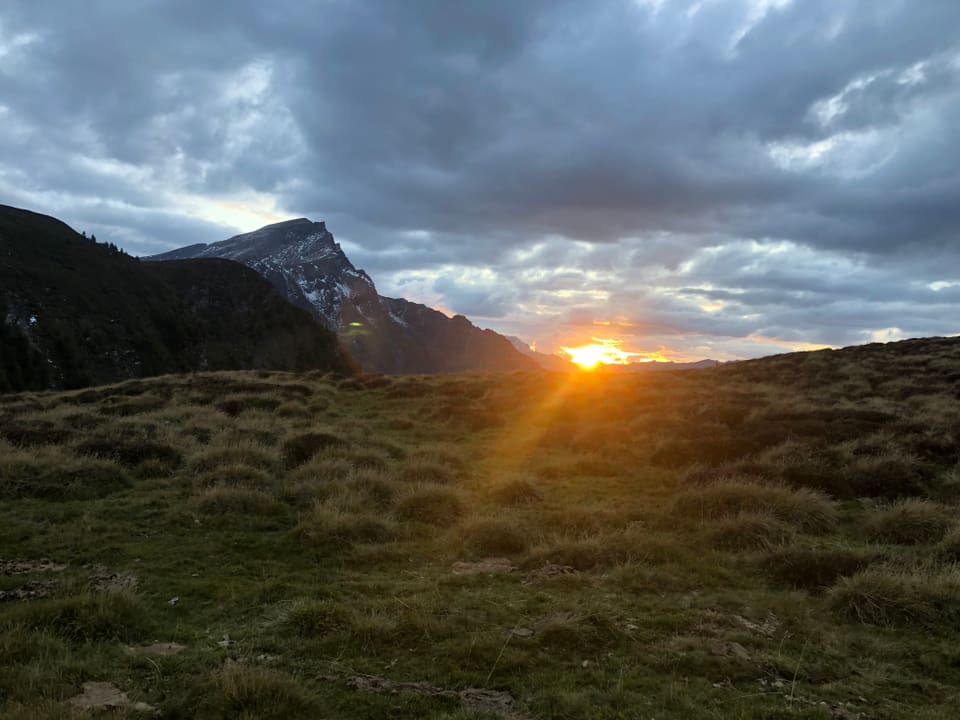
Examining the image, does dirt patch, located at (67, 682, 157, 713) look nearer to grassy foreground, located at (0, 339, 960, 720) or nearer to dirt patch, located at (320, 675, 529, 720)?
grassy foreground, located at (0, 339, 960, 720)

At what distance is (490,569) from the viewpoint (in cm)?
960

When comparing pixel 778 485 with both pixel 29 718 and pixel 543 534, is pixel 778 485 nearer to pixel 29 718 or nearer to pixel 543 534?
pixel 543 534

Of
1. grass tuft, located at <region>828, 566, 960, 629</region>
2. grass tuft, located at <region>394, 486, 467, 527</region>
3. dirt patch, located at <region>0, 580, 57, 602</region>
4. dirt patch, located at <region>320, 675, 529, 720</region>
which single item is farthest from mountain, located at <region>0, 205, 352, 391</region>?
grass tuft, located at <region>828, 566, 960, 629</region>

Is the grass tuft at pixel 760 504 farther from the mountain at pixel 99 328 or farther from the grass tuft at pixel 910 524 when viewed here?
the mountain at pixel 99 328

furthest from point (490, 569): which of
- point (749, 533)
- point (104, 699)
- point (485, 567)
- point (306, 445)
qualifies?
point (306, 445)

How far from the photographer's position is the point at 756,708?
5457 mm

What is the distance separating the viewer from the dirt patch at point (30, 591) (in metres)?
7.86

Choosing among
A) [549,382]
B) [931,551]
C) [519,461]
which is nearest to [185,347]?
[549,382]

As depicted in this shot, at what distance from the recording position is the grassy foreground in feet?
19.2

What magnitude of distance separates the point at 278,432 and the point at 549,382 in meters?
17.8

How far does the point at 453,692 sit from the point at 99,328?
543 feet

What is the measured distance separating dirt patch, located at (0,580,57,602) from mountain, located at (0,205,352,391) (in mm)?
112823

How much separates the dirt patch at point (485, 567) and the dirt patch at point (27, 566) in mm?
6102

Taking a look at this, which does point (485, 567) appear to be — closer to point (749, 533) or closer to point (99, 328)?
point (749, 533)
